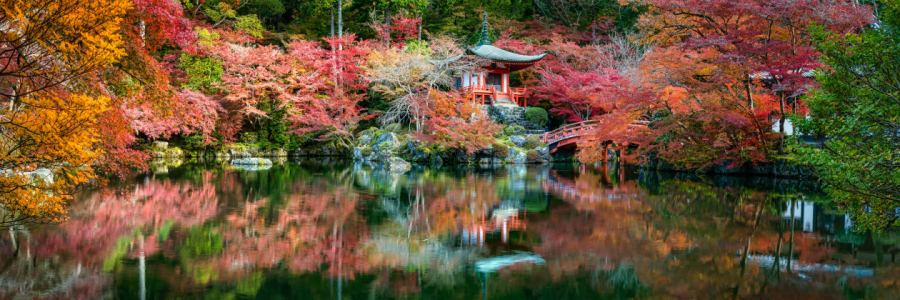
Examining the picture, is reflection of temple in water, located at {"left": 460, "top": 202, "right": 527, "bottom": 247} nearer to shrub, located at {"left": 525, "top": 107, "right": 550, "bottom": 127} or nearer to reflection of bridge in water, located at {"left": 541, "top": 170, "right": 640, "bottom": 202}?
reflection of bridge in water, located at {"left": 541, "top": 170, "right": 640, "bottom": 202}

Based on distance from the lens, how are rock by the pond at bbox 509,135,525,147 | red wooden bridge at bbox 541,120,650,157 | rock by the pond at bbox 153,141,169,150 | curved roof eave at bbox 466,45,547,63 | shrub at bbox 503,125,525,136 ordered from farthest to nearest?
curved roof eave at bbox 466,45,547,63 < shrub at bbox 503,125,525,136 < rock by the pond at bbox 509,135,525,147 < red wooden bridge at bbox 541,120,650,157 < rock by the pond at bbox 153,141,169,150

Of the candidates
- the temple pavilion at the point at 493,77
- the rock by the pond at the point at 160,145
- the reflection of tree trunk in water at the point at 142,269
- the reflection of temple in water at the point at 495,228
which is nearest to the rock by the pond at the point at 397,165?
the temple pavilion at the point at 493,77

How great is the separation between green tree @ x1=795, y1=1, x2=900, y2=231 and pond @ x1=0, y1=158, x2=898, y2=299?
797 mm

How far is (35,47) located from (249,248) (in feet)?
9.41

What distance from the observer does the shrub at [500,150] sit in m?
20.7

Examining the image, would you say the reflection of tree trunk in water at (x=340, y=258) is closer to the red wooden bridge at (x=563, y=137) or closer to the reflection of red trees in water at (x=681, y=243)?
the reflection of red trees in water at (x=681, y=243)

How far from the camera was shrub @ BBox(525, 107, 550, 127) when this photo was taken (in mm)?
23906

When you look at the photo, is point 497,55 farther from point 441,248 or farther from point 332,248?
point 332,248

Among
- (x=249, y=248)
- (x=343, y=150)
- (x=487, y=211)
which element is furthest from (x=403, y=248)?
(x=343, y=150)

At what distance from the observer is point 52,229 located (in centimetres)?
659

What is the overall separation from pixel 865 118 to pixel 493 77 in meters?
20.7

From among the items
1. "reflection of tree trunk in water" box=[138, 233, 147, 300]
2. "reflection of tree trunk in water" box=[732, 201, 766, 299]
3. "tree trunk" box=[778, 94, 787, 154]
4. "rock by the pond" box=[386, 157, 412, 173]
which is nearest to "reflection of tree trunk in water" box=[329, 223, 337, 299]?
"reflection of tree trunk in water" box=[138, 233, 147, 300]

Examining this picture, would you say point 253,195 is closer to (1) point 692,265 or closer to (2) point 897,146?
A: (1) point 692,265

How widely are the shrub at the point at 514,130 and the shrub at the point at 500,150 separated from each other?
170 cm
